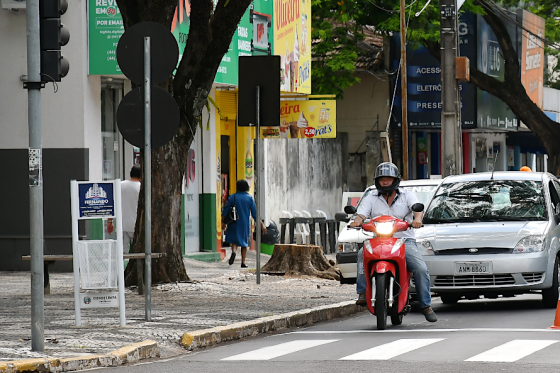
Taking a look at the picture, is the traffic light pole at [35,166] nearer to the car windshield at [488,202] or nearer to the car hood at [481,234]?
the car hood at [481,234]

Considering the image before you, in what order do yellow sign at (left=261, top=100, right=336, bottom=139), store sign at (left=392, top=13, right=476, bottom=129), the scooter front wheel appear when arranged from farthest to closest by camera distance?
store sign at (left=392, top=13, right=476, bottom=129), yellow sign at (left=261, top=100, right=336, bottom=139), the scooter front wheel

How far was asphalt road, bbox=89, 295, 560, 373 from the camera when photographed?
8.55m

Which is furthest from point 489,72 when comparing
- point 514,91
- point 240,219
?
point 240,219

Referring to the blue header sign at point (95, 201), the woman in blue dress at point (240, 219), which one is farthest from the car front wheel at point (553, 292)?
the woman in blue dress at point (240, 219)

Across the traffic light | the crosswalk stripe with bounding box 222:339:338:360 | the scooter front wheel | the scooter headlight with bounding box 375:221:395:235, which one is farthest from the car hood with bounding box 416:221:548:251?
the traffic light

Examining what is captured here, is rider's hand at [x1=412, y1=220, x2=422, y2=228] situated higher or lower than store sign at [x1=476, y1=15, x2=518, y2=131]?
lower

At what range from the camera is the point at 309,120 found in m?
26.3

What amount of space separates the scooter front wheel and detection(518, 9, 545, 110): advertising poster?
1158 inches

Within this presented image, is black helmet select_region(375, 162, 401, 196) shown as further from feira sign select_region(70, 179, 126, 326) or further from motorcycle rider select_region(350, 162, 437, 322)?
feira sign select_region(70, 179, 126, 326)

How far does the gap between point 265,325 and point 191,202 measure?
426 inches

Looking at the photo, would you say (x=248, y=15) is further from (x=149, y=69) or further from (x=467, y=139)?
(x=467, y=139)

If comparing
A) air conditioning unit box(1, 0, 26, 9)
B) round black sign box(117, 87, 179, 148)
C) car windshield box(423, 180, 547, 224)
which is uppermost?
air conditioning unit box(1, 0, 26, 9)

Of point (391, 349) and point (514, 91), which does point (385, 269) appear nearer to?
point (391, 349)

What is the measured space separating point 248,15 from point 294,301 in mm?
10334
